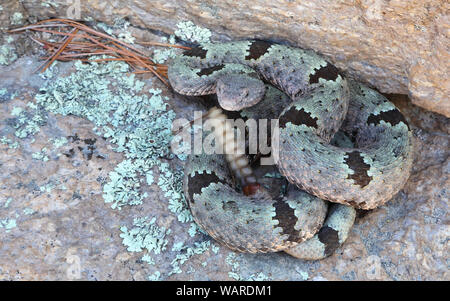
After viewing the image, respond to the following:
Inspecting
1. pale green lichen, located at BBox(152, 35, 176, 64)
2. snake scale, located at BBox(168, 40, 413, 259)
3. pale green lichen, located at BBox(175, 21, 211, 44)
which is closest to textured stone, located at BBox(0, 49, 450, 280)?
snake scale, located at BBox(168, 40, 413, 259)

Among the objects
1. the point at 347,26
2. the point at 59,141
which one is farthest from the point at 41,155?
the point at 347,26

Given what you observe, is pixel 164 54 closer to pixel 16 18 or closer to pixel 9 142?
pixel 16 18

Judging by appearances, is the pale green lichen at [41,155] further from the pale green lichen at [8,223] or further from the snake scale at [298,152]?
the snake scale at [298,152]

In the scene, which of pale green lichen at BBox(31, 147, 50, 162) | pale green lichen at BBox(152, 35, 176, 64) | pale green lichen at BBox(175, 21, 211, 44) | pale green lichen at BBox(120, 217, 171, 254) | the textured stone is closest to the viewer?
the textured stone

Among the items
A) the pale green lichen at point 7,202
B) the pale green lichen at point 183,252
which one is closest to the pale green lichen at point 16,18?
the pale green lichen at point 7,202

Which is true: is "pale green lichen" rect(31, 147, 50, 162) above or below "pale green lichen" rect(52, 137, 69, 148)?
below

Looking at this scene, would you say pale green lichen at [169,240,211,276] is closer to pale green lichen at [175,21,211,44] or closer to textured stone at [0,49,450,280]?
textured stone at [0,49,450,280]

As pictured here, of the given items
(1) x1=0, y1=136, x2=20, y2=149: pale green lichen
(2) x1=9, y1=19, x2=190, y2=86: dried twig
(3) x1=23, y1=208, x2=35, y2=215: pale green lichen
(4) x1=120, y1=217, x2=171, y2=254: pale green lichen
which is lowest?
(4) x1=120, y1=217, x2=171, y2=254: pale green lichen
